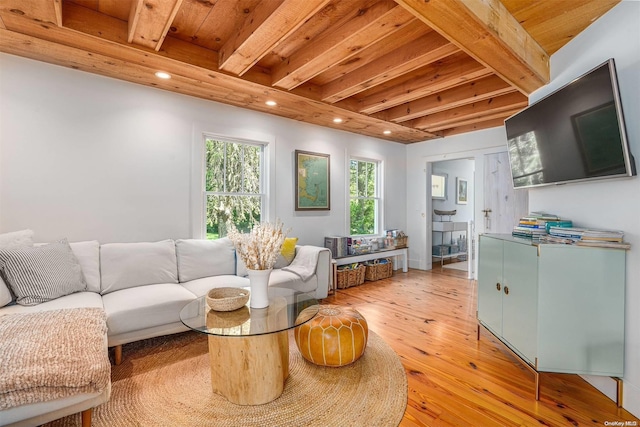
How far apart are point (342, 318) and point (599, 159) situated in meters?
1.98

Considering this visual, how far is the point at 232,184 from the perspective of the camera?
374cm

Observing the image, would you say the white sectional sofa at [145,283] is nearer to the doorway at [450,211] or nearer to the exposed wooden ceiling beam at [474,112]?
the exposed wooden ceiling beam at [474,112]

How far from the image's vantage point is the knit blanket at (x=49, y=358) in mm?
1258

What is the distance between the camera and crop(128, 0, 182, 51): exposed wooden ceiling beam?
1.86 metres

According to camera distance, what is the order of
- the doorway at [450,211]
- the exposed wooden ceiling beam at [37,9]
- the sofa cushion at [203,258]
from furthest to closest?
the doorway at [450,211] → the sofa cushion at [203,258] → the exposed wooden ceiling beam at [37,9]

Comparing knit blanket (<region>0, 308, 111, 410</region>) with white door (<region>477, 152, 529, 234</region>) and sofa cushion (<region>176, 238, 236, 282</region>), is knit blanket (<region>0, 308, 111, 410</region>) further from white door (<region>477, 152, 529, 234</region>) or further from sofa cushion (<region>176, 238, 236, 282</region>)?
white door (<region>477, 152, 529, 234</region>)

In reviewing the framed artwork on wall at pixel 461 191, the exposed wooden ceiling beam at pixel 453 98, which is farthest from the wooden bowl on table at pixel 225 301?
the framed artwork on wall at pixel 461 191

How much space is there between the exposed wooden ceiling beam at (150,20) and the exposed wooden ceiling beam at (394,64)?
1.71 metres

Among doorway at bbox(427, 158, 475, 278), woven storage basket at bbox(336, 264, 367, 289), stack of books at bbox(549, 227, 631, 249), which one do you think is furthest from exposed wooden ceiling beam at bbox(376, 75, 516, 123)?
doorway at bbox(427, 158, 475, 278)

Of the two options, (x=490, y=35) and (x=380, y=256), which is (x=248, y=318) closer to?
(x=490, y=35)

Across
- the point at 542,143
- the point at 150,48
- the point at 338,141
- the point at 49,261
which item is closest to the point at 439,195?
the point at 338,141

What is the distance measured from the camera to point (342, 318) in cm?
223

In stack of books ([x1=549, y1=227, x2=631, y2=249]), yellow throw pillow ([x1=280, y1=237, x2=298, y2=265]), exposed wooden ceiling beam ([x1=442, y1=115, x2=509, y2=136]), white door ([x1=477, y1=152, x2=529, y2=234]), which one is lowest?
yellow throw pillow ([x1=280, y1=237, x2=298, y2=265])

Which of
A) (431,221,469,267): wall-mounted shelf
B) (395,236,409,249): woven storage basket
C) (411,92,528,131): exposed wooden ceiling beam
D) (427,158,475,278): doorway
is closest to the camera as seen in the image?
(411,92,528,131): exposed wooden ceiling beam
